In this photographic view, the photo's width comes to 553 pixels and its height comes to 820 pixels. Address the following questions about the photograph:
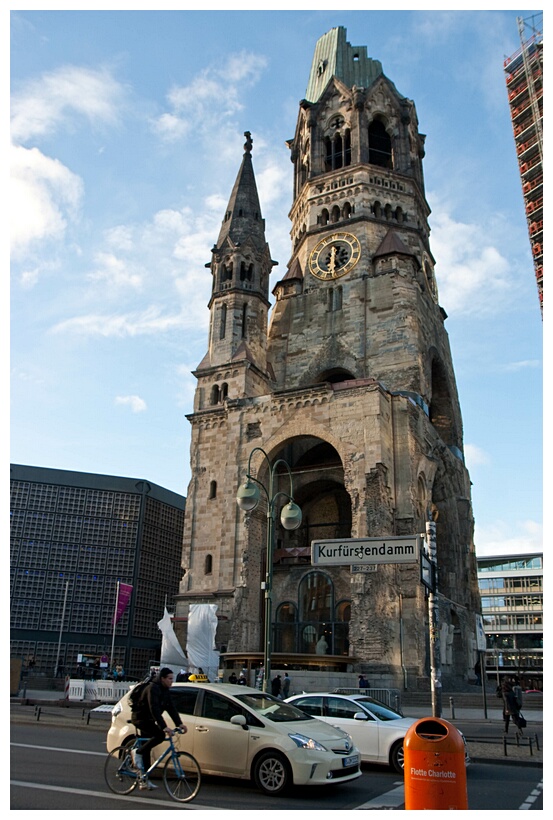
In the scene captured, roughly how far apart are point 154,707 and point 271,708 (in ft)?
8.06

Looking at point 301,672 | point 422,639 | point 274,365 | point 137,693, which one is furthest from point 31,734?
point 274,365

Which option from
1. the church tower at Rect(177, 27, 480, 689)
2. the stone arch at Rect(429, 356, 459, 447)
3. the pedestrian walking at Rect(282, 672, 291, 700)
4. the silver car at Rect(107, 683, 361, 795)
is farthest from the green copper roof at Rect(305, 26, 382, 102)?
the silver car at Rect(107, 683, 361, 795)

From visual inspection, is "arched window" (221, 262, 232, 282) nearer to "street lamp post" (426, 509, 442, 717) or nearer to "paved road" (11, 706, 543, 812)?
"street lamp post" (426, 509, 442, 717)

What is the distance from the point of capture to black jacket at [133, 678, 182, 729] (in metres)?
8.64

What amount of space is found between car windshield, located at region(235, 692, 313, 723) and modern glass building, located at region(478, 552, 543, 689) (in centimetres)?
7046

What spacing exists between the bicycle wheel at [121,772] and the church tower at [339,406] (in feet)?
68.2

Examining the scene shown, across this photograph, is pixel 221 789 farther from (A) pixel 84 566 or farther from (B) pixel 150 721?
(A) pixel 84 566

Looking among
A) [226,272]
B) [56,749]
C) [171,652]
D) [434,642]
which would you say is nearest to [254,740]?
[434,642]

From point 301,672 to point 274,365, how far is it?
74.4ft

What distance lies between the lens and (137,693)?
8.97 m

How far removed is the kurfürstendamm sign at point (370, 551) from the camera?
40.6 ft

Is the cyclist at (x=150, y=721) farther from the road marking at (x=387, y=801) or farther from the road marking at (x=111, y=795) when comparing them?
the road marking at (x=387, y=801)

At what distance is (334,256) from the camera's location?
46094 mm

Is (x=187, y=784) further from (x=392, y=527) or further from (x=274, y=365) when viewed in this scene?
(x=274, y=365)
